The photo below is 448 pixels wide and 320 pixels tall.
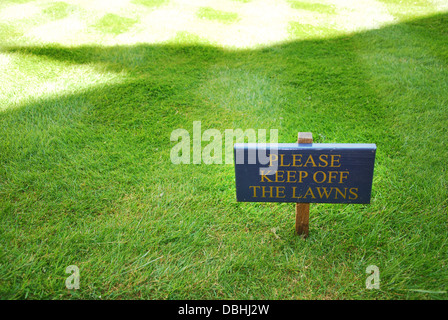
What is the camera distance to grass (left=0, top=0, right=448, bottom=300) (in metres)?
2.07

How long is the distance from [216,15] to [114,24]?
6.38ft

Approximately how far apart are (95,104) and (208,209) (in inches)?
86.5

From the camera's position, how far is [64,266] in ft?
6.94

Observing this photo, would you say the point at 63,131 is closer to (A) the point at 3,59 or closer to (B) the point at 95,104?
(B) the point at 95,104

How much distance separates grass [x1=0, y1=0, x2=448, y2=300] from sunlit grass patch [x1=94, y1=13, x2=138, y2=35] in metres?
0.80

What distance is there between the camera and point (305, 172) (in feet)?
6.54
